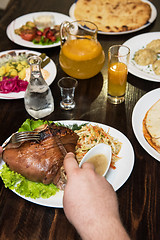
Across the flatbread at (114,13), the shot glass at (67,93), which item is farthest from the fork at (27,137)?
the flatbread at (114,13)

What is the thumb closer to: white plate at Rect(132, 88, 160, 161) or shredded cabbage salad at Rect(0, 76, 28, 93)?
white plate at Rect(132, 88, 160, 161)

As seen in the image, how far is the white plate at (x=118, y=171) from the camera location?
3.90 ft

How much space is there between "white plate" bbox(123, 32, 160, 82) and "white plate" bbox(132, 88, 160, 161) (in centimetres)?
15

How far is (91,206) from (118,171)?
1.36ft

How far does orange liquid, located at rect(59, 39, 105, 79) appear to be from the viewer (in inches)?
67.6

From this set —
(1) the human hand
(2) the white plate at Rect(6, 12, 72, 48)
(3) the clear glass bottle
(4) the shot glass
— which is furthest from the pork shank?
(2) the white plate at Rect(6, 12, 72, 48)

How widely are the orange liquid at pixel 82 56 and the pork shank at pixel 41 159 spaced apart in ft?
2.07

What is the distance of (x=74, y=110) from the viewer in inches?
67.3

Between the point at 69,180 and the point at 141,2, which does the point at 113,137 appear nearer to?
the point at 69,180

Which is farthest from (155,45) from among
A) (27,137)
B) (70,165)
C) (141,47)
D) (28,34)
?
(70,165)

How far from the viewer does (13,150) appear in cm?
128

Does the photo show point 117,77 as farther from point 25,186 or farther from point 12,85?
point 25,186

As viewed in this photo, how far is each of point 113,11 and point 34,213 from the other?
201cm

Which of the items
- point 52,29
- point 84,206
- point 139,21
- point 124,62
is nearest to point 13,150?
point 84,206
